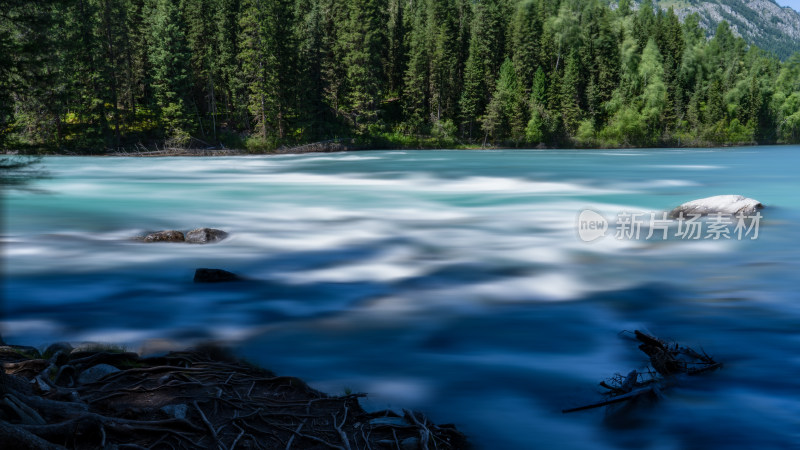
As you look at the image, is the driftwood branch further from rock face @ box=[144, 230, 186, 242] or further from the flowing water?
rock face @ box=[144, 230, 186, 242]

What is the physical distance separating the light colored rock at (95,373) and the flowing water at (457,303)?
2042 millimetres

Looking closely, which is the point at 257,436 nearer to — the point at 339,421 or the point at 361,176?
the point at 339,421

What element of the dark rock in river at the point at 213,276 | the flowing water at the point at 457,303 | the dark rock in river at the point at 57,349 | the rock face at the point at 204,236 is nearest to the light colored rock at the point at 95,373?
the dark rock in river at the point at 57,349

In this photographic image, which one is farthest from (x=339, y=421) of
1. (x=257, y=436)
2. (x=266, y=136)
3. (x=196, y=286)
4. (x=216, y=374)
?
(x=266, y=136)

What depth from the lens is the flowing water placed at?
6.50 meters

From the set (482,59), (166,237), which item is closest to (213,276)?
(166,237)

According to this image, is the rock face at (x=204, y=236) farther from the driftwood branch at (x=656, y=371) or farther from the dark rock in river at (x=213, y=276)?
the driftwood branch at (x=656, y=371)

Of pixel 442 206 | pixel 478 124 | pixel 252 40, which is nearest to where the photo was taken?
pixel 442 206

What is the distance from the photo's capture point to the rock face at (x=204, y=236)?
15172 millimetres

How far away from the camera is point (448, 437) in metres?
5.43

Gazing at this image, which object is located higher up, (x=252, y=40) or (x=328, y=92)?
(x=252, y=40)

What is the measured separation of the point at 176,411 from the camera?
15.7ft

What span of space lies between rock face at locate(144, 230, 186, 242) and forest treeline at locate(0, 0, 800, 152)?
118 ft

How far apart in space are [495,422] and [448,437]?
3.21 feet
